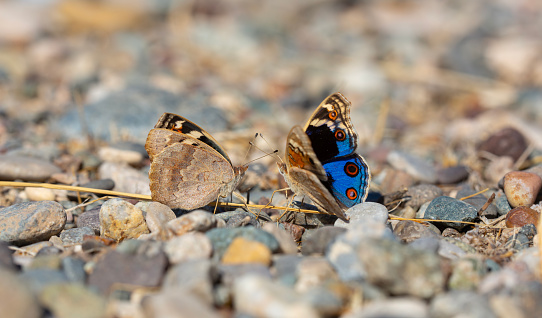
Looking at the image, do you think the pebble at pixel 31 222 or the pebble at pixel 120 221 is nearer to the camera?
the pebble at pixel 31 222

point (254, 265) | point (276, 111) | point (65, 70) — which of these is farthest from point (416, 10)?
point (254, 265)

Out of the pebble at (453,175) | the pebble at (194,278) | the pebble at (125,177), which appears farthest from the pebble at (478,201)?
the pebble at (125,177)

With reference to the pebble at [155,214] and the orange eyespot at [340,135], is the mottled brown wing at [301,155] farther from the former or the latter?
the pebble at [155,214]

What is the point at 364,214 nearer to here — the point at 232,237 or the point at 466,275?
the point at 466,275

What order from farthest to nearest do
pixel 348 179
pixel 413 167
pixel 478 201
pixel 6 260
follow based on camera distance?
pixel 413 167
pixel 478 201
pixel 348 179
pixel 6 260

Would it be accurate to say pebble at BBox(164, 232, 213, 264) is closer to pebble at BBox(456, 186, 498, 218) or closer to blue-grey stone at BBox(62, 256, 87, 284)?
blue-grey stone at BBox(62, 256, 87, 284)

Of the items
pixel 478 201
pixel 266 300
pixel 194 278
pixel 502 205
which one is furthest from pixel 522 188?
pixel 194 278
